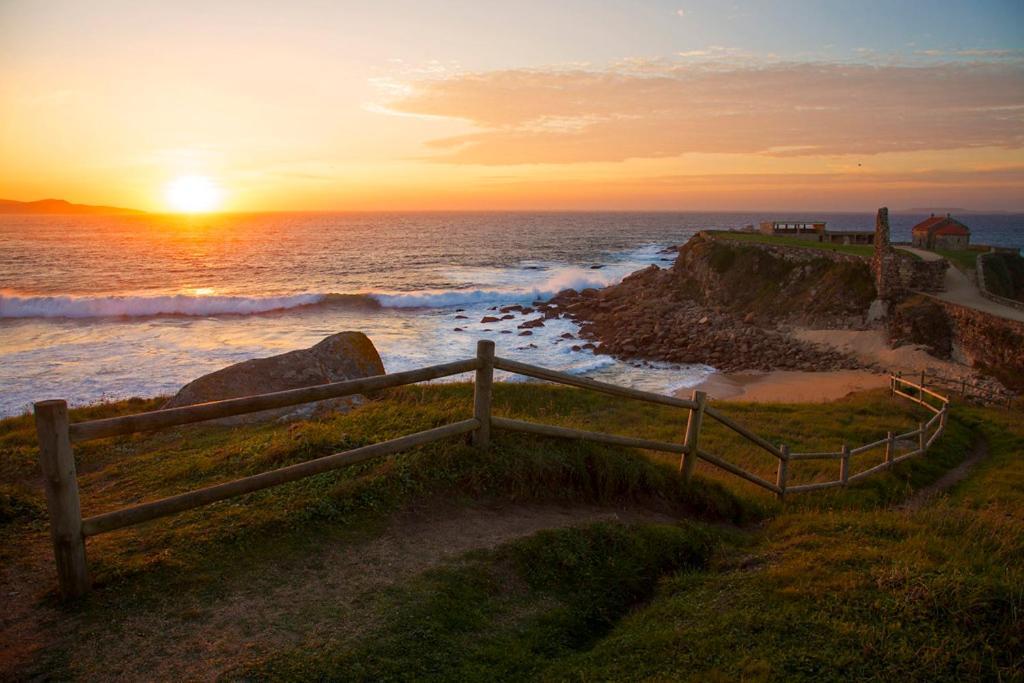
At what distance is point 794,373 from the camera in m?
30.6

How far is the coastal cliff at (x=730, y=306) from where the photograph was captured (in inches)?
1312

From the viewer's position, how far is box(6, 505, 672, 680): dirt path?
157 inches

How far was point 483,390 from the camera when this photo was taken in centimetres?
667

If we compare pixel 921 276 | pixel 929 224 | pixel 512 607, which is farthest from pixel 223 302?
pixel 929 224

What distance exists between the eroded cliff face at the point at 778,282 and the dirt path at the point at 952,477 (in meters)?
22.5

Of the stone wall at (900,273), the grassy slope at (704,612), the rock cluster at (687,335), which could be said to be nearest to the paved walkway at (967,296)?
the stone wall at (900,273)

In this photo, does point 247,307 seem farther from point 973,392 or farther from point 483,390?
point 483,390

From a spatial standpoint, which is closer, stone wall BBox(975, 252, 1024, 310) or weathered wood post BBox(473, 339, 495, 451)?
weathered wood post BBox(473, 339, 495, 451)

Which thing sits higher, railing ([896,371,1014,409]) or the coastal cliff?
the coastal cliff

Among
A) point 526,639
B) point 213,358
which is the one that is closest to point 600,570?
point 526,639

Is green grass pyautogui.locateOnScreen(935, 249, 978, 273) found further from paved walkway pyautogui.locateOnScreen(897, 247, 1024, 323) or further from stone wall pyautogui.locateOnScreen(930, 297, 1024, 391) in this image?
stone wall pyautogui.locateOnScreen(930, 297, 1024, 391)

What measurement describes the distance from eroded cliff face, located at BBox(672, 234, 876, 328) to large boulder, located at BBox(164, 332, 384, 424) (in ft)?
108

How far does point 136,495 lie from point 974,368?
3332cm

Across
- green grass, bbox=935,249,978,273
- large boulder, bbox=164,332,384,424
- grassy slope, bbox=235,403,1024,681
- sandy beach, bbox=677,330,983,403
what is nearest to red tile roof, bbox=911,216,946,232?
green grass, bbox=935,249,978,273
